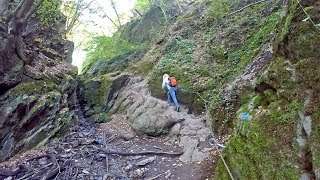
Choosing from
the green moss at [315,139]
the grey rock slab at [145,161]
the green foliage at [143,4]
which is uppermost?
the green foliage at [143,4]

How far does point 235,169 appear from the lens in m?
5.21

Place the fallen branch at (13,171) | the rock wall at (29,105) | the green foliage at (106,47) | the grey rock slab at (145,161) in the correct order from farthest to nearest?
the green foliage at (106,47)
the rock wall at (29,105)
the grey rock slab at (145,161)
the fallen branch at (13,171)

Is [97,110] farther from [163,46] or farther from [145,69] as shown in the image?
[163,46]

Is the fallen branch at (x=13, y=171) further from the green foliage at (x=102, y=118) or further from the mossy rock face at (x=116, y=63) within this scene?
the mossy rock face at (x=116, y=63)

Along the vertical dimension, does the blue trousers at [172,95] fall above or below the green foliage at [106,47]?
below

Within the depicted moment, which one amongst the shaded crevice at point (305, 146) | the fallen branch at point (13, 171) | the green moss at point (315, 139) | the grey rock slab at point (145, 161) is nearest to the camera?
the green moss at point (315, 139)

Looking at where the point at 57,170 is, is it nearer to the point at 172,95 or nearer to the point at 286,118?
the point at 172,95

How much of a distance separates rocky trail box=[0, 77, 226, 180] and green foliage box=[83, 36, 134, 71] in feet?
23.2

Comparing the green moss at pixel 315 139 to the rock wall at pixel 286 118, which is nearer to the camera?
the green moss at pixel 315 139

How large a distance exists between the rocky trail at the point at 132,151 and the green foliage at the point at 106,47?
23.2 feet

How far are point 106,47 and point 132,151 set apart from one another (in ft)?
35.4

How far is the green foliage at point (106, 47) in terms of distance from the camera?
726 inches

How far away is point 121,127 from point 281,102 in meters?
8.34

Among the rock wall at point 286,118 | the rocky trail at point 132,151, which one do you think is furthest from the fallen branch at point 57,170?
the rock wall at point 286,118
